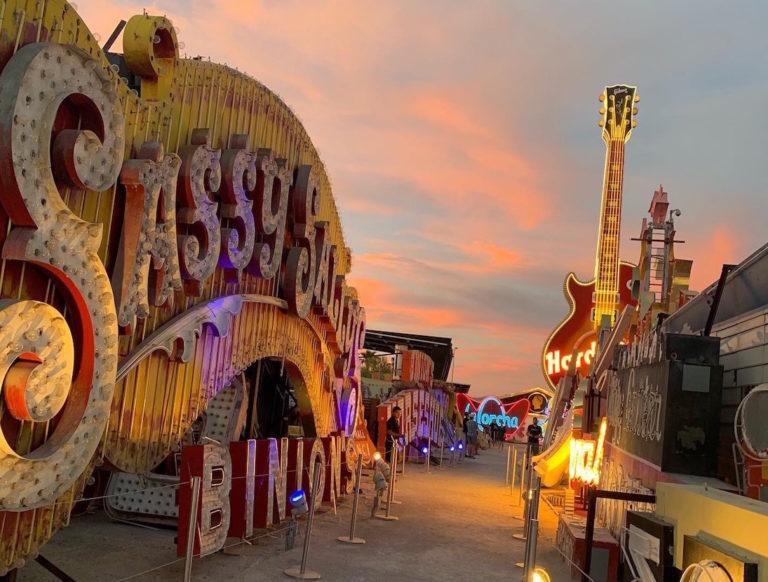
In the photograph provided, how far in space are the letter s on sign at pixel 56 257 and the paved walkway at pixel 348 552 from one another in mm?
2582

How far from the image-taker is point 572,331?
32.9 meters

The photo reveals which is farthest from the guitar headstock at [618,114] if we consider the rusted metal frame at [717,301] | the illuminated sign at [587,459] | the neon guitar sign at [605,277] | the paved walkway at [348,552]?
the rusted metal frame at [717,301]

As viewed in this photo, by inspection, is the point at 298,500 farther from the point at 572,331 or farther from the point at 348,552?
the point at 572,331

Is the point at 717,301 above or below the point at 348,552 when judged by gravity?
above

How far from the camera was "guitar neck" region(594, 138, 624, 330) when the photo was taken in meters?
28.6

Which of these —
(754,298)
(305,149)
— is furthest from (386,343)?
(754,298)

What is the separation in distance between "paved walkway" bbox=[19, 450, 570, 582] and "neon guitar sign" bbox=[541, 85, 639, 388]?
17917mm

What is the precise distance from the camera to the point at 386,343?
33406 mm

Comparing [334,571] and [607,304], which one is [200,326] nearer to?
[334,571]

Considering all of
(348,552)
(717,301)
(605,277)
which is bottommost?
(348,552)

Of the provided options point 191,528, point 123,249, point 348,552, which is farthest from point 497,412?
point 123,249

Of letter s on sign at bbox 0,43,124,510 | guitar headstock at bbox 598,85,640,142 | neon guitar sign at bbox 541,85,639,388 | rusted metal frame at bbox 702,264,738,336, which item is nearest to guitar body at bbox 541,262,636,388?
neon guitar sign at bbox 541,85,639,388

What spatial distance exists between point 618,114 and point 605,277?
25.1 feet

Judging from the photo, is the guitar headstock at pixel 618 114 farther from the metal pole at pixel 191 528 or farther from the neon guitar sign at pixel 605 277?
the metal pole at pixel 191 528
